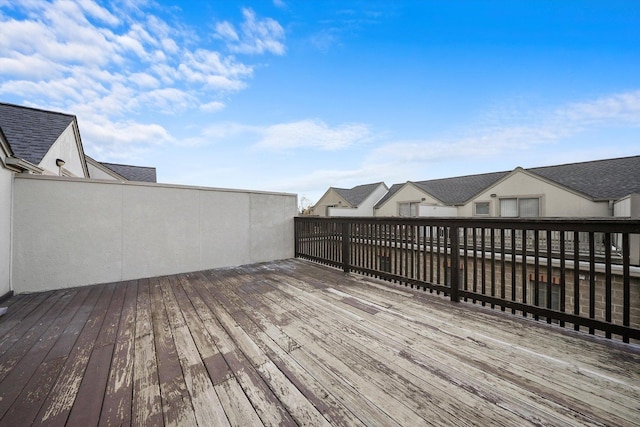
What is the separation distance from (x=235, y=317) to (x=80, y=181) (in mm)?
3124

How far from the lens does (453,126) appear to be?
412 inches

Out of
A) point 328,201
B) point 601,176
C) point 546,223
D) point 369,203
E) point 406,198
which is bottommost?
point 546,223

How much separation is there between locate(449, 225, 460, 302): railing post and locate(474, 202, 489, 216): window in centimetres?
1122

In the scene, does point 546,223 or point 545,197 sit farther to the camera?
point 545,197

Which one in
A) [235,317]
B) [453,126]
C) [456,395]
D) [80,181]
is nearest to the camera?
[456,395]

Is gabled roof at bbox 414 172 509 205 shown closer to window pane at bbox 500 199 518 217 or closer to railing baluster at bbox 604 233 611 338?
window pane at bbox 500 199 518 217

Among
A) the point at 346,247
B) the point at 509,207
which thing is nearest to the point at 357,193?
the point at 509,207

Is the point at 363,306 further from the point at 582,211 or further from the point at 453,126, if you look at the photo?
the point at 582,211

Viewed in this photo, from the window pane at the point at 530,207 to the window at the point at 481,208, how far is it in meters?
1.30

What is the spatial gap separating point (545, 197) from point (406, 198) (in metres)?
6.13

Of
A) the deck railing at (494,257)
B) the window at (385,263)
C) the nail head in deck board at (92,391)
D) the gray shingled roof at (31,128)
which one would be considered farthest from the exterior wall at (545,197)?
the gray shingled roof at (31,128)

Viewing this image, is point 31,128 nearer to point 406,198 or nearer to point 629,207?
point 406,198

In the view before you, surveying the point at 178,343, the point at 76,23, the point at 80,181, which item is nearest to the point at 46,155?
the point at 80,181

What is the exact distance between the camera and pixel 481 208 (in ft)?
38.5
